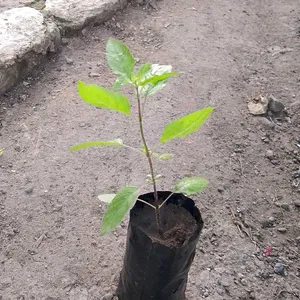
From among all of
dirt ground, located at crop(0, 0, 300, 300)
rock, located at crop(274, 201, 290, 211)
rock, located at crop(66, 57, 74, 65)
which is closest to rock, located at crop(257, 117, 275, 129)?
dirt ground, located at crop(0, 0, 300, 300)

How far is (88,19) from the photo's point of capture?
2.73 m

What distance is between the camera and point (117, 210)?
1.28m

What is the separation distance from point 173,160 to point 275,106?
1.91 feet

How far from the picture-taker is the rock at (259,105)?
2.42 meters

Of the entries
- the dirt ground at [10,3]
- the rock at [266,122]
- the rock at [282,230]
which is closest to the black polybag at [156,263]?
the rock at [282,230]

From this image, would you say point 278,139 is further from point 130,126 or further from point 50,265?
point 50,265

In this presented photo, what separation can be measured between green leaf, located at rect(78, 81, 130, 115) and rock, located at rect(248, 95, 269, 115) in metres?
1.36

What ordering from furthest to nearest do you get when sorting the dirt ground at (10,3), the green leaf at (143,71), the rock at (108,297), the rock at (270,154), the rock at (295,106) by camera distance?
the dirt ground at (10,3), the rock at (295,106), the rock at (270,154), the rock at (108,297), the green leaf at (143,71)

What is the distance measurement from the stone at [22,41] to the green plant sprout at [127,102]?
3.84 ft

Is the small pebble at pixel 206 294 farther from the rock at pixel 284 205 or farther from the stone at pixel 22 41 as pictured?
the stone at pixel 22 41

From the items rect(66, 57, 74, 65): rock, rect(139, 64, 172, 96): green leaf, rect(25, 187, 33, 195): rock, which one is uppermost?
rect(139, 64, 172, 96): green leaf

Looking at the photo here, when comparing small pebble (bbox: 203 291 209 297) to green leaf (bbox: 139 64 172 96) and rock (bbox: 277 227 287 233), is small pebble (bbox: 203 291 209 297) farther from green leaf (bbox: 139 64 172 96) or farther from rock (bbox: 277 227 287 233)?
green leaf (bbox: 139 64 172 96)

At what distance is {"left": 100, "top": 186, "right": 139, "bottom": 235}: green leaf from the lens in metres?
1.27

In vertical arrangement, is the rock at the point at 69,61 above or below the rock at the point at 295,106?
above
